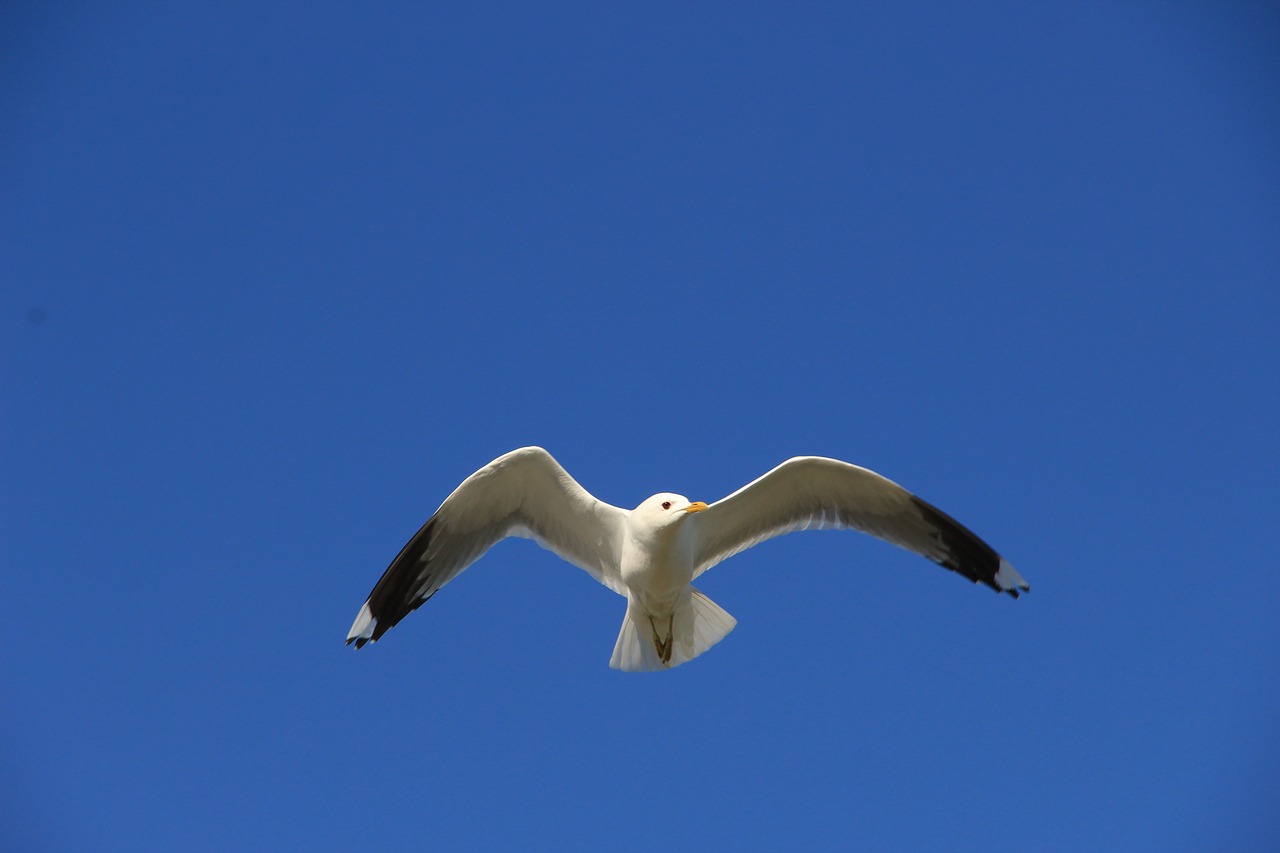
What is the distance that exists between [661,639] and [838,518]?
1.44 meters

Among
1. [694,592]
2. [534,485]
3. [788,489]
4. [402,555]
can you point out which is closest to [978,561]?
[788,489]

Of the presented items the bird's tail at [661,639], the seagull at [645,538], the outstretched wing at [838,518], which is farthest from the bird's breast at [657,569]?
the outstretched wing at [838,518]

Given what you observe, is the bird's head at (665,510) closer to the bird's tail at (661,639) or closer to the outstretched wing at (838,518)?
the outstretched wing at (838,518)

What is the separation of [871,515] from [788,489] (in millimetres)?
600

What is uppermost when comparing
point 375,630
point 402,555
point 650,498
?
point 650,498

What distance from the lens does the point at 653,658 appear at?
7117mm

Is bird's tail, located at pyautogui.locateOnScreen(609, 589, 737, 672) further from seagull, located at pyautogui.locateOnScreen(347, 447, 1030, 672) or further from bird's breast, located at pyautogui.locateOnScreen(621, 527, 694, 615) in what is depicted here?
bird's breast, located at pyautogui.locateOnScreen(621, 527, 694, 615)

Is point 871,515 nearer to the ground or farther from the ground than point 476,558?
farther from the ground

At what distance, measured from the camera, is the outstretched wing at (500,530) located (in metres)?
6.87

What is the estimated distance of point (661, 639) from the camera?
23.3ft

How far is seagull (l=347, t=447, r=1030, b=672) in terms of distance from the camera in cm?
680

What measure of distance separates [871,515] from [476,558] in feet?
8.75

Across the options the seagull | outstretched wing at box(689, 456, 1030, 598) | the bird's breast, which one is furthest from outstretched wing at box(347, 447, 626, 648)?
outstretched wing at box(689, 456, 1030, 598)

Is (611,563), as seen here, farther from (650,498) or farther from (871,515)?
(871,515)
